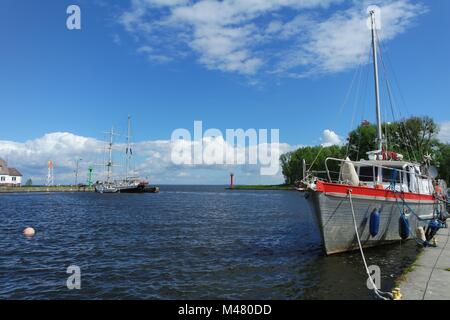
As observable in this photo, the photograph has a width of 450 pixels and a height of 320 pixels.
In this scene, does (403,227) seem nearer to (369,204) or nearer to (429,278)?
(369,204)

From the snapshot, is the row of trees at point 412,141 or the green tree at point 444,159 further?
the green tree at point 444,159

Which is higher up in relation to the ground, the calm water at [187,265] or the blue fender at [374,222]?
the blue fender at [374,222]

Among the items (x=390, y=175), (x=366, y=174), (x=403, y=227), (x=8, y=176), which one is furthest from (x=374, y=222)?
(x=8, y=176)

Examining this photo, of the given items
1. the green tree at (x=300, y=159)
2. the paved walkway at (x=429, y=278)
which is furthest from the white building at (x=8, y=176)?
the paved walkway at (x=429, y=278)

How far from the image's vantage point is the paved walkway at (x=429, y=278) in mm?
9914

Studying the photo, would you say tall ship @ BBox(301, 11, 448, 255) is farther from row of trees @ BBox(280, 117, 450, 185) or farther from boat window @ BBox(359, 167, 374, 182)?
row of trees @ BBox(280, 117, 450, 185)

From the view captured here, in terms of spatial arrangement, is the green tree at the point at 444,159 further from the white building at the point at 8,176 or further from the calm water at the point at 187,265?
the white building at the point at 8,176

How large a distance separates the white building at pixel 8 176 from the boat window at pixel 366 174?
12703 cm

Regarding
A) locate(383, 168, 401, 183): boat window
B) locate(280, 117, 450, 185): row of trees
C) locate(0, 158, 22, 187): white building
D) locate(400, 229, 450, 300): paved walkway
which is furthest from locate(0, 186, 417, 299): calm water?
locate(0, 158, 22, 187): white building

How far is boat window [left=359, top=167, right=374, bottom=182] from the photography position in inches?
824
